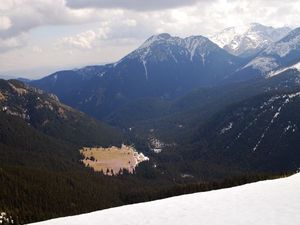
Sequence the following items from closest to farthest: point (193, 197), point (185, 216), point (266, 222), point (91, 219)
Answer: point (266, 222) < point (185, 216) < point (91, 219) < point (193, 197)

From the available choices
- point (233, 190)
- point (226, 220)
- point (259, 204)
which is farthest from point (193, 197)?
point (226, 220)

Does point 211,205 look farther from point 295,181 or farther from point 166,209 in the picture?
point 295,181

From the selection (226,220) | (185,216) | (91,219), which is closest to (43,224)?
(91,219)

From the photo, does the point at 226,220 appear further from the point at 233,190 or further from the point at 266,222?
the point at 233,190

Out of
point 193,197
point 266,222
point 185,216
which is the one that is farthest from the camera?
point 193,197

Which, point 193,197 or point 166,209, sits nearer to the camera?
point 166,209

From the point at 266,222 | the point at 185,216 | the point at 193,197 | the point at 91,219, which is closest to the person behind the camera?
the point at 266,222
